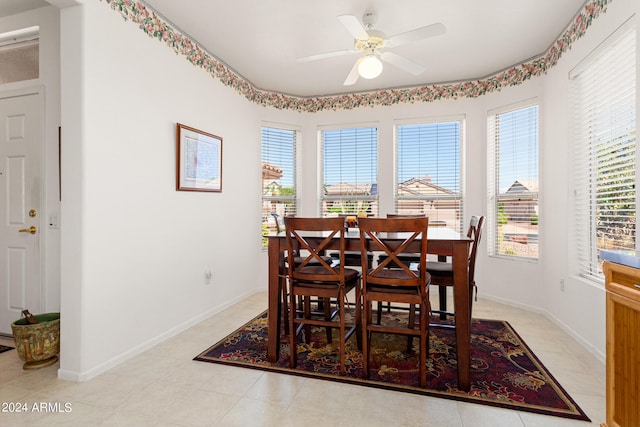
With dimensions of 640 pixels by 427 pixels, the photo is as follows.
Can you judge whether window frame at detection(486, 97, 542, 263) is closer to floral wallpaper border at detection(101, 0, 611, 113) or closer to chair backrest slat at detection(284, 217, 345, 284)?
floral wallpaper border at detection(101, 0, 611, 113)

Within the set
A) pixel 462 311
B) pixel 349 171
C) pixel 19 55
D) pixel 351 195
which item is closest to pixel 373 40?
pixel 462 311

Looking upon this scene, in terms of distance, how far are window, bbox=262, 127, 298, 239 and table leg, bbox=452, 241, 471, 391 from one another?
2.99 metres

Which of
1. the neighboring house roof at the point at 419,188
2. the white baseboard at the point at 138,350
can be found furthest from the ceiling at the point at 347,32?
the white baseboard at the point at 138,350

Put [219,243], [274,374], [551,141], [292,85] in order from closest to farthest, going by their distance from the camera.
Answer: [274,374] → [551,141] → [219,243] → [292,85]

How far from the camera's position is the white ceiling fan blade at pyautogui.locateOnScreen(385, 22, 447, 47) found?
89.9 inches

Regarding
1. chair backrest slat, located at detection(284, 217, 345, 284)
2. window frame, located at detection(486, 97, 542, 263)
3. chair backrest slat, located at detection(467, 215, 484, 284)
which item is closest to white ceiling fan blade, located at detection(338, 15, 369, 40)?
chair backrest slat, located at detection(284, 217, 345, 284)

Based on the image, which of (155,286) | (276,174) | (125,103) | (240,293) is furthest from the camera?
(276,174)

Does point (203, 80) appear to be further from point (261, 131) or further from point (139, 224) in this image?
point (139, 224)

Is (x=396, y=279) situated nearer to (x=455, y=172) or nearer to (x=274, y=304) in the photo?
(x=274, y=304)

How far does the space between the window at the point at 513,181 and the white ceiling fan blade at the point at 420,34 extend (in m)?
2.01

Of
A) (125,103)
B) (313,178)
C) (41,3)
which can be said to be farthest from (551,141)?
(41,3)

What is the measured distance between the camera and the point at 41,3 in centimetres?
261

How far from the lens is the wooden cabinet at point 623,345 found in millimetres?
1271

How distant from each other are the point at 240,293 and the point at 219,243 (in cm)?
78
